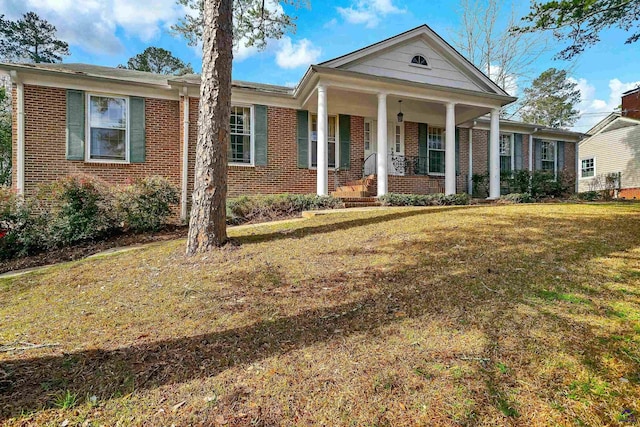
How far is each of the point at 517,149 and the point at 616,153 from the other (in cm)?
1144

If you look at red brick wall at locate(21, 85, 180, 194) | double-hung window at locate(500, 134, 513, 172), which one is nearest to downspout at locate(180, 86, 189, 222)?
red brick wall at locate(21, 85, 180, 194)

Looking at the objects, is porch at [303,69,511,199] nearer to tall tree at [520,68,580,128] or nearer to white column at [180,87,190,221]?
white column at [180,87,190,221]

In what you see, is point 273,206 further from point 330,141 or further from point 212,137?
point 330,141

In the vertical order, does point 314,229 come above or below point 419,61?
below

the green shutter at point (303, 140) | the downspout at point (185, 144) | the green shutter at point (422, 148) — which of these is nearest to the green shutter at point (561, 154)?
the green shutter at point (422, 148)

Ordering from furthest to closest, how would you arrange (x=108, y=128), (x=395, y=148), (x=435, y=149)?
(x=435, y=149), (x=395, y=148), (x=108, y=128)

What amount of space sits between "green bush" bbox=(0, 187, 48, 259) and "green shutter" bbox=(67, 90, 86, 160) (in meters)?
2.19

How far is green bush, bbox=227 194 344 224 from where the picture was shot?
810cm

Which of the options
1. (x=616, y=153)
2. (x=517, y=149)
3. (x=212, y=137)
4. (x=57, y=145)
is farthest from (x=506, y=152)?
(x=57, y=145)

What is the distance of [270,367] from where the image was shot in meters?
2.11

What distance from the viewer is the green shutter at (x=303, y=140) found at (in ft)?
34.5

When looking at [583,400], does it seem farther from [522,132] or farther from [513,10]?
[513,10]

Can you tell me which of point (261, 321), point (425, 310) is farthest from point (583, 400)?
point (261, 321)

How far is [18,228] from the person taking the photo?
21.8 feet
